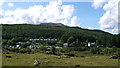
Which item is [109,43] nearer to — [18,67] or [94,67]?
[94,67]

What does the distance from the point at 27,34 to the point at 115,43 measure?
8403cm

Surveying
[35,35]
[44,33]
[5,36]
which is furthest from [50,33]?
[5,36]

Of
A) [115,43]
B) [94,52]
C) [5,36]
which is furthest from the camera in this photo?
[5,36]

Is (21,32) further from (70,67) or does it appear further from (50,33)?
(70,67)

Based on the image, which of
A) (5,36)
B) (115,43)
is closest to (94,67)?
(115,43)

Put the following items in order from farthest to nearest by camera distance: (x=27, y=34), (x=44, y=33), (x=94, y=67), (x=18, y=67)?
→ (x=44, y=33) → (x=27, y=34) → (x=94, y=67) → (x=18, y=67)

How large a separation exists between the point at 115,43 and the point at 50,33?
81.2 m

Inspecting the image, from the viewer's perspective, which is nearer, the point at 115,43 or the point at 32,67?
the point at 32,67

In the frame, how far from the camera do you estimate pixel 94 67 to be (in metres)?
37.0

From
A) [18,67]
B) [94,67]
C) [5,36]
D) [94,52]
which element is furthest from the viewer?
[5,36]

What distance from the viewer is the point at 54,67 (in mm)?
35125

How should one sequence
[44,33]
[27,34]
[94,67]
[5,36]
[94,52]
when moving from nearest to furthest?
1. [94,67]
2. [94,52]
3. [5,36]
4. [27,34]
5. [44,33]

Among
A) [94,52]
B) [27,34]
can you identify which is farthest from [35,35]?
[94,52]

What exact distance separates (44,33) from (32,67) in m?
146
